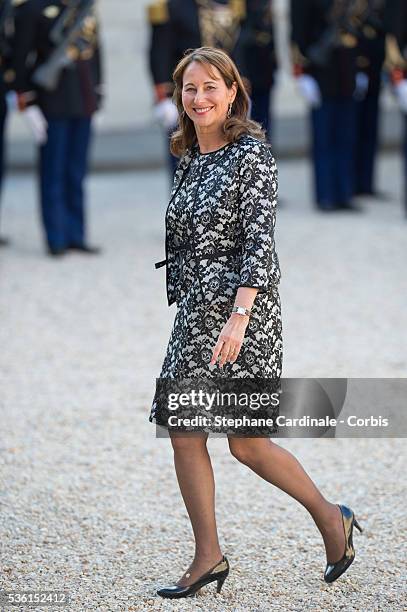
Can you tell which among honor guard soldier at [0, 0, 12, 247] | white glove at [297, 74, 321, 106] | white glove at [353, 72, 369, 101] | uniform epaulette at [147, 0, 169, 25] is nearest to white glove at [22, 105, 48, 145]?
honor guard soldier at [0, 0, 12, 247]

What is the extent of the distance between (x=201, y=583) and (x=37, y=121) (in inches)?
165

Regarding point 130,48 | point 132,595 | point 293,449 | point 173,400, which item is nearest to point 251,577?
point 132,595

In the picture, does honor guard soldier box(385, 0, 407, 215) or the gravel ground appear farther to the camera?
honor guard soldier box(385, 0, 407, 215)

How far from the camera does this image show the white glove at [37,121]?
680cm

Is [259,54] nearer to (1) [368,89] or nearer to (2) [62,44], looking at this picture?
(1) [368,89]

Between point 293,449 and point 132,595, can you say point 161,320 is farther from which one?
point 132,595

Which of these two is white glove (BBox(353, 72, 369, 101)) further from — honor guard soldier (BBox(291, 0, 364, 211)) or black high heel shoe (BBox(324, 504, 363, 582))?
black high heel shoe (BBox(324, 504, 363, 582))

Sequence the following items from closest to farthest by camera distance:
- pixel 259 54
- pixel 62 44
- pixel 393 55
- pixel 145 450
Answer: pixel 145 450 < pixel 62 44 < pixel 393 55 < pixel 259 54

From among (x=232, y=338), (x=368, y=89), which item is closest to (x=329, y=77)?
(x=368, y=89)

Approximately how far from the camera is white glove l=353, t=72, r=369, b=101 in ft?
27.1

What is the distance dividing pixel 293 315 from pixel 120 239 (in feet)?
6.84

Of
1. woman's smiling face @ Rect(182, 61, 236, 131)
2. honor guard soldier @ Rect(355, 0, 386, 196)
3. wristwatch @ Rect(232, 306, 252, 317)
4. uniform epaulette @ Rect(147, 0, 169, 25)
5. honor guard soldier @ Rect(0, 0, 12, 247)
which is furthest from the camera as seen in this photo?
honor guard soldier @ Rect(355, 0, 386, 196)

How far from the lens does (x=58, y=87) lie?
22.3 ft

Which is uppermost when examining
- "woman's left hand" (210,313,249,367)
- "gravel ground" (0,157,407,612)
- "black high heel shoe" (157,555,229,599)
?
"woman's left hand" (210,313,249,367)
